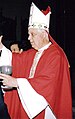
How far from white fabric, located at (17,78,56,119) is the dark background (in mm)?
2754

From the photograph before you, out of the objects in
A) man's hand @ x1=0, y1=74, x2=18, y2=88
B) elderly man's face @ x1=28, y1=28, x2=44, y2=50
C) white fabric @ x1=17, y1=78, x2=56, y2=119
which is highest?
elderly man's face @ x1=28, y1=28, x2=44, y2=50

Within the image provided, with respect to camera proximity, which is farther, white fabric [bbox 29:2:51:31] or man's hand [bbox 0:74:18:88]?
white fabric [bbox 29:2:51:31]

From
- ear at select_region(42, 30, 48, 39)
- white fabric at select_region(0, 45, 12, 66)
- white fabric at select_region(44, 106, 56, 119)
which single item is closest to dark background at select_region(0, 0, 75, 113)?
white fabric at select_region(0, 45, 12, 66)

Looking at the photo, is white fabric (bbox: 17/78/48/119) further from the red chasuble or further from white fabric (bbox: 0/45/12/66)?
white fabric (bbox: 0/45/12/66)

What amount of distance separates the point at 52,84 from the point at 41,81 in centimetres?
7

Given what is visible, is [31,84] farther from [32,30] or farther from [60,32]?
[60,32]

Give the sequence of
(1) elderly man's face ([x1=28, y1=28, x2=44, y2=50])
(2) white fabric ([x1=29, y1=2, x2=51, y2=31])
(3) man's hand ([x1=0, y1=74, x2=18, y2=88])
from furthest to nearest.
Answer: (2) white fabric ([x1=29, y1=2, x2=51, y2=31]) < (1) elderly man's face ([x1=28, y1=28, x2=44, y2=50]) < (3) man's hand ([x1=0, y1=74, x2=18, y2=88])

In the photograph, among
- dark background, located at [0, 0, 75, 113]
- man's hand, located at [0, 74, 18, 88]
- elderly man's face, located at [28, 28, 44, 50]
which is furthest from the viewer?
dark background, located at [0, 0, 75, 113]

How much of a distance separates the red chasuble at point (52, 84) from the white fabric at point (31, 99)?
3cm

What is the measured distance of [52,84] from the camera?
1.77 meters

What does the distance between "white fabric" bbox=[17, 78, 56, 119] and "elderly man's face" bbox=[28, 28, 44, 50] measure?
270mm

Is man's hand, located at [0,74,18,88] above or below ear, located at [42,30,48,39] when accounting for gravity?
below

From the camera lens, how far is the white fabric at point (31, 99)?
1768 mm

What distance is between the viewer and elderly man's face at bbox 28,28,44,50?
1.89 meters
